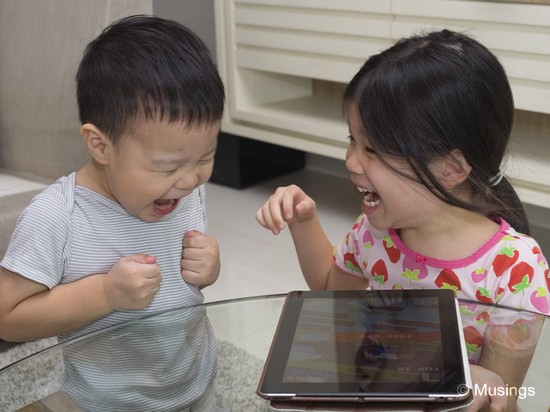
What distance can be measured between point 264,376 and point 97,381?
0.27m

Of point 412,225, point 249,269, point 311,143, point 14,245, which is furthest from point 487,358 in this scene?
point 311,143

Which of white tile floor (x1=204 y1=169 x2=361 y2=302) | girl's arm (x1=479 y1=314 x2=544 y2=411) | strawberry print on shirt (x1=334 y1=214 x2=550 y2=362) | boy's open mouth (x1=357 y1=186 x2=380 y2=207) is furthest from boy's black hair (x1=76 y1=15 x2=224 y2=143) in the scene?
white tile floor (x1=204 y1=169 x2=361 y2=302)

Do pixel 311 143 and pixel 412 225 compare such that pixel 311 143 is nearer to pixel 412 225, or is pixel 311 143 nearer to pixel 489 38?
pixel 489 38

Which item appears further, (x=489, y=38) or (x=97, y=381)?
(x=489, y=38)

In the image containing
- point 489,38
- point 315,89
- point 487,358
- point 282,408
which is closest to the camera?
point 282,408

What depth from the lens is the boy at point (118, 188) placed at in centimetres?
100

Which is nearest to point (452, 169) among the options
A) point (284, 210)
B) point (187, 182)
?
point (284, 210)

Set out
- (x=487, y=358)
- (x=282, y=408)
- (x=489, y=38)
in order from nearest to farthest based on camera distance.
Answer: (x=282, y=408), (x=487, y=358), (x=489, y=38)

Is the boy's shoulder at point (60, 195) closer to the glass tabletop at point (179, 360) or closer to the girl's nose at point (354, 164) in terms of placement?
the glass tabletop at point (179, 360)

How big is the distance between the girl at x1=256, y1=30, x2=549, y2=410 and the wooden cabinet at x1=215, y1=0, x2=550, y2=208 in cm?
90

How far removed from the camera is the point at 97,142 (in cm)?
104

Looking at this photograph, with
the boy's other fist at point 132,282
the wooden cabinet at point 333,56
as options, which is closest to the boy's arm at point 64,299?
the boy's other fist at point 132,282

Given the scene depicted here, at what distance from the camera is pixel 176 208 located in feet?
3.78

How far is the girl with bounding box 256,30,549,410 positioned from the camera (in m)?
1.00
